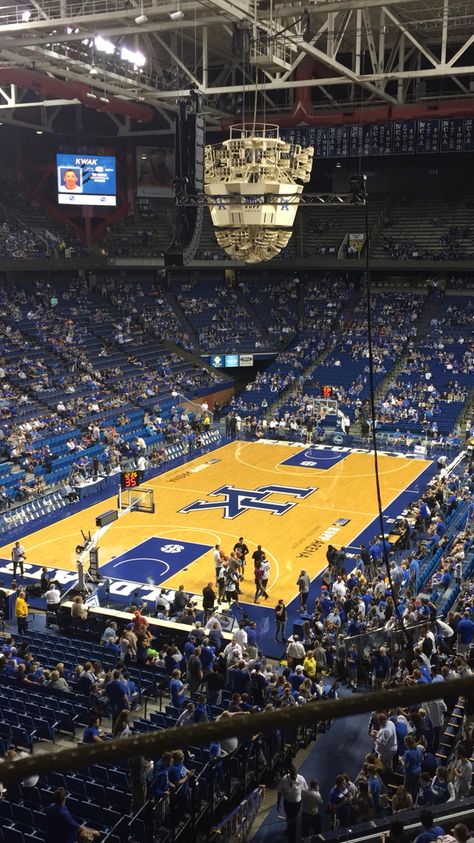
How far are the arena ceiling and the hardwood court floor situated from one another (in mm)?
13211

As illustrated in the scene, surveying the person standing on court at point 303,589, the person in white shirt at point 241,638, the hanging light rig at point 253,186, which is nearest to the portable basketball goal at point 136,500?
the person standing on court at point 303,589

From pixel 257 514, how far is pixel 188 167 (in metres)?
13.9

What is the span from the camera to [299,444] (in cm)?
4003

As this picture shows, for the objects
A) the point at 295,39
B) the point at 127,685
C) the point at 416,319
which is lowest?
the point at 127,685

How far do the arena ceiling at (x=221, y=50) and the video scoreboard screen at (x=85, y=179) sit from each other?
4.12 meters

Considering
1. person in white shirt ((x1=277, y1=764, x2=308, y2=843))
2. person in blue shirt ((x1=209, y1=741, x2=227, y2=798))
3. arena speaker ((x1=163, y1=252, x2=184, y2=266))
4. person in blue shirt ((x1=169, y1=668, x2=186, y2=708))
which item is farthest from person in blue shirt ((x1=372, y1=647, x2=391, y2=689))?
arena speaker ((x1=163, y1=252, x2=184, y2=266))

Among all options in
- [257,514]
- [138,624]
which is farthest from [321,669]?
[257,514]

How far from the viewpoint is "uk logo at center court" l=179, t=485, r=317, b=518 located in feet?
97.1

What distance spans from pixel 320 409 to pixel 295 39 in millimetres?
20434

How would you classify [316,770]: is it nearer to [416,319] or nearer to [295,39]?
[295,39]

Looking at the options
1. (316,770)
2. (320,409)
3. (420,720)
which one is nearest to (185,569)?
(316,770)

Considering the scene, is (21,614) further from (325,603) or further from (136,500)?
(136,500)

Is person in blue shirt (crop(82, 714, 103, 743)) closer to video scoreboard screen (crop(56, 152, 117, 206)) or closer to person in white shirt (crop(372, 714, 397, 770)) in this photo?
person in white shirt (crop(372, 714, 397, 770))

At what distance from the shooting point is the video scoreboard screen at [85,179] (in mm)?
46062
